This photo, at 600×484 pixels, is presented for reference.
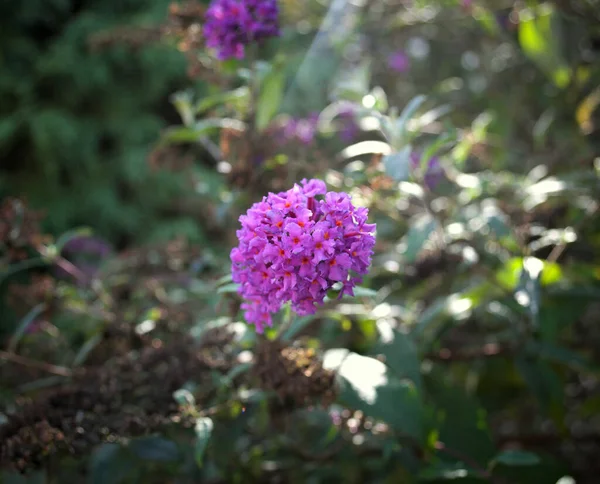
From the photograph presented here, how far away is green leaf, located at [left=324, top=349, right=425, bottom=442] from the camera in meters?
1.19

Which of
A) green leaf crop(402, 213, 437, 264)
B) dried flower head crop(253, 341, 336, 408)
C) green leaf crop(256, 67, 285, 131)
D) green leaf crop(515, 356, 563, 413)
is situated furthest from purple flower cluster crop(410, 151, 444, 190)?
dried flower head crop(253, 341, 336, 408)

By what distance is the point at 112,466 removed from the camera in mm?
1324

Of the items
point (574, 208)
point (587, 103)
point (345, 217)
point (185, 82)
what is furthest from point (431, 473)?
point (185, 82)

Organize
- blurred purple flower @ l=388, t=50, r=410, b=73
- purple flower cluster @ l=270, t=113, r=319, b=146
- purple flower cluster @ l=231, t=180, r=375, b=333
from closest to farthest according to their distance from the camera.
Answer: purple flower cluster @ l=231, t=180, r=375, b=333, purple flower cluster @ l=270, t=113, r=319, b=146, blurred purple flower @ l=388, t=50, r=410, b=73

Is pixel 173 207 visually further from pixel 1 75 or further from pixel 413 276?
pixel 413 276

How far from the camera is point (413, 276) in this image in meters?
1.56

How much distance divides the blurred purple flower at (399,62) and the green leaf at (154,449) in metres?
2.11

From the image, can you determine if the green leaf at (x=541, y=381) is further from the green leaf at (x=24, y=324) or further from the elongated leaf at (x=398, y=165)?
the green leaf at (x=24, y=324)

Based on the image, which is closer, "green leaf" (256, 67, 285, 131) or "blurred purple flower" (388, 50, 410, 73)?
"green leaf" (256, 67, 285, 131)

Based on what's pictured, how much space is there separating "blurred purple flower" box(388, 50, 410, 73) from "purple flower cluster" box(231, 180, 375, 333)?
6.61ft

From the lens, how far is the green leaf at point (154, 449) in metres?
1.25

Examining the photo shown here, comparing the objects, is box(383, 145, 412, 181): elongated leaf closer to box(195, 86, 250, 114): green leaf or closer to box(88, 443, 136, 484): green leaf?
box(195, 86, 250, 114): green leaf

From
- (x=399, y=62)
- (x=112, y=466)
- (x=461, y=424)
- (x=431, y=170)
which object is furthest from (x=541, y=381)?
(x=399, y=62)

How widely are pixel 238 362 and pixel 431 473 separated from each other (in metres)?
0.48
